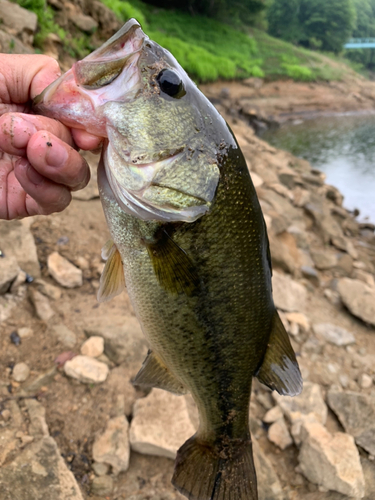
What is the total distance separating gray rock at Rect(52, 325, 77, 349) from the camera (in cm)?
306

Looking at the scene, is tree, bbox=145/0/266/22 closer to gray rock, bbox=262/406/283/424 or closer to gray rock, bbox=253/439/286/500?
gray rock, bbox=262/406/283/424

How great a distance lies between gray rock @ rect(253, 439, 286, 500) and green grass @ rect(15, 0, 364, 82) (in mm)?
12417

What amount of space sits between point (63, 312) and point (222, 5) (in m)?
42.4

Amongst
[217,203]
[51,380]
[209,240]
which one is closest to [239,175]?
[217,203]

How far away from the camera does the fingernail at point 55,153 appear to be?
4.97 ft

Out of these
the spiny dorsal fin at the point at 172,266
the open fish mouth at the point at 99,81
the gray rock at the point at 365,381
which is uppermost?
the open fish mouth at the point at 99,81

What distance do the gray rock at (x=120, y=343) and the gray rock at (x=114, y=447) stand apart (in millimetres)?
579

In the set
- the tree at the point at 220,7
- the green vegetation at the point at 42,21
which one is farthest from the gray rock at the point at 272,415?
the tree at the point at 220,7

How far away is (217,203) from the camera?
64.5 inches

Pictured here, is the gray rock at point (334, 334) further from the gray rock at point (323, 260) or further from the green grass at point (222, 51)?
the green grass at point (222, 51)

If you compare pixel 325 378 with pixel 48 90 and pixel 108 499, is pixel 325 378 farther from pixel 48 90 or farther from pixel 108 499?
pixel 48 90

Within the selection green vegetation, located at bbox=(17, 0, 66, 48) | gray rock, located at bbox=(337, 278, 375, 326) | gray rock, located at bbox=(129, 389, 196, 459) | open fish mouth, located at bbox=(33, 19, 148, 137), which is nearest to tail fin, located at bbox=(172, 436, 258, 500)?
gray rock, located at bbox=(129, 389, 196, 459)

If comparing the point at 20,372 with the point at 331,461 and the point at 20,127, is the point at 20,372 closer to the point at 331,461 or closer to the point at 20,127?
the point at 20,127

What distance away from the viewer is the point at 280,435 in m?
3.14
